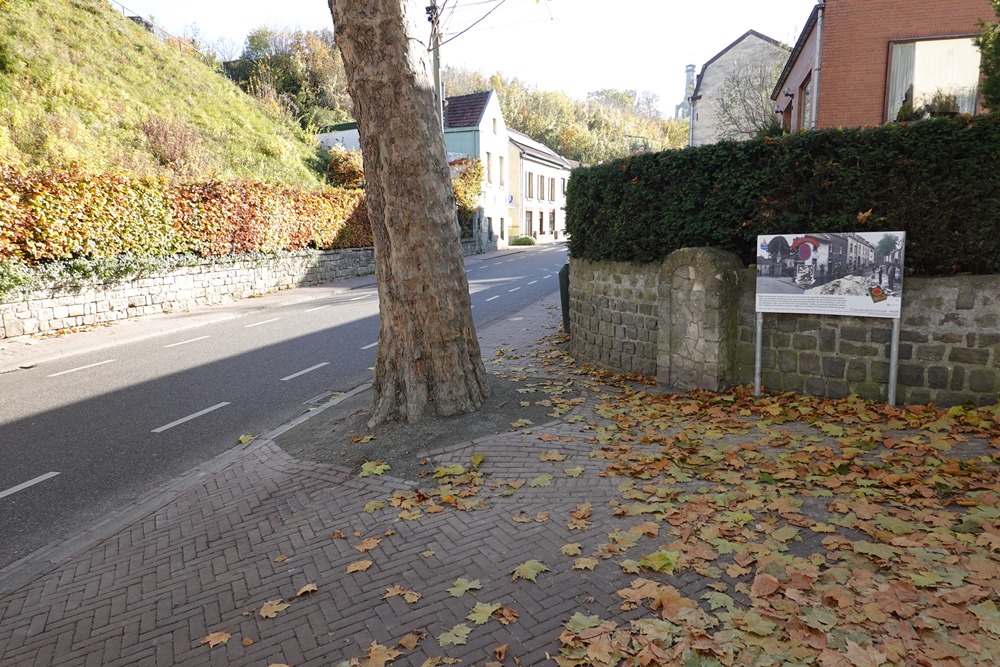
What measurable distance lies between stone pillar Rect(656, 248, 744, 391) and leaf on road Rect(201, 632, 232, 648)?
5.38 metres

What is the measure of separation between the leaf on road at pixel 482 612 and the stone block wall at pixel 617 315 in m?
5.09

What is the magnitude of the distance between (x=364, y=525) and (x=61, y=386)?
6.79 metres

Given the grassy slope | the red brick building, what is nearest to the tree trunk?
the red brick building

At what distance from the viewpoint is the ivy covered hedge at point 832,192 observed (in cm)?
589

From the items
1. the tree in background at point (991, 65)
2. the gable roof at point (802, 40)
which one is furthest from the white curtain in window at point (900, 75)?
the tree in background at point (991, 65)

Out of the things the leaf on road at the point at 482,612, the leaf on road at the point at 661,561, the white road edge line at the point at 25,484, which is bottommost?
the white road edge line at the point at 25,484

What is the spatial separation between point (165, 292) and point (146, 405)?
29.9 ft

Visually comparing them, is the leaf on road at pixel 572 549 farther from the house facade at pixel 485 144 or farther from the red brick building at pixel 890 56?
the house facade at pixel 485 144

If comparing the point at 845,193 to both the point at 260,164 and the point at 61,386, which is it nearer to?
the point at 61,386

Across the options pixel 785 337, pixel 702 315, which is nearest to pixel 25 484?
pixel 702 315

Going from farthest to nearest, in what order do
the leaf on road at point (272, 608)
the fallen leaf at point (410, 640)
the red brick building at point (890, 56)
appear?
the red brick building at point (890, 56), the leaf on road at point (272, 608), the fallen leaf at point (410, 640)

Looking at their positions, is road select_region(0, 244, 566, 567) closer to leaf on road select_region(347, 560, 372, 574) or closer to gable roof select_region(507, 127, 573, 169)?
leaf on road select_region(347, 560, 372, 574)

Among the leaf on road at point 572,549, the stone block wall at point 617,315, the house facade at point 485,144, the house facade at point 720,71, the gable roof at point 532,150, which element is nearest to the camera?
the leaf on road at point 572,549

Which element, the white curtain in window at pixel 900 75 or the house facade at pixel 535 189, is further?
the house facade at pixel 535 189
